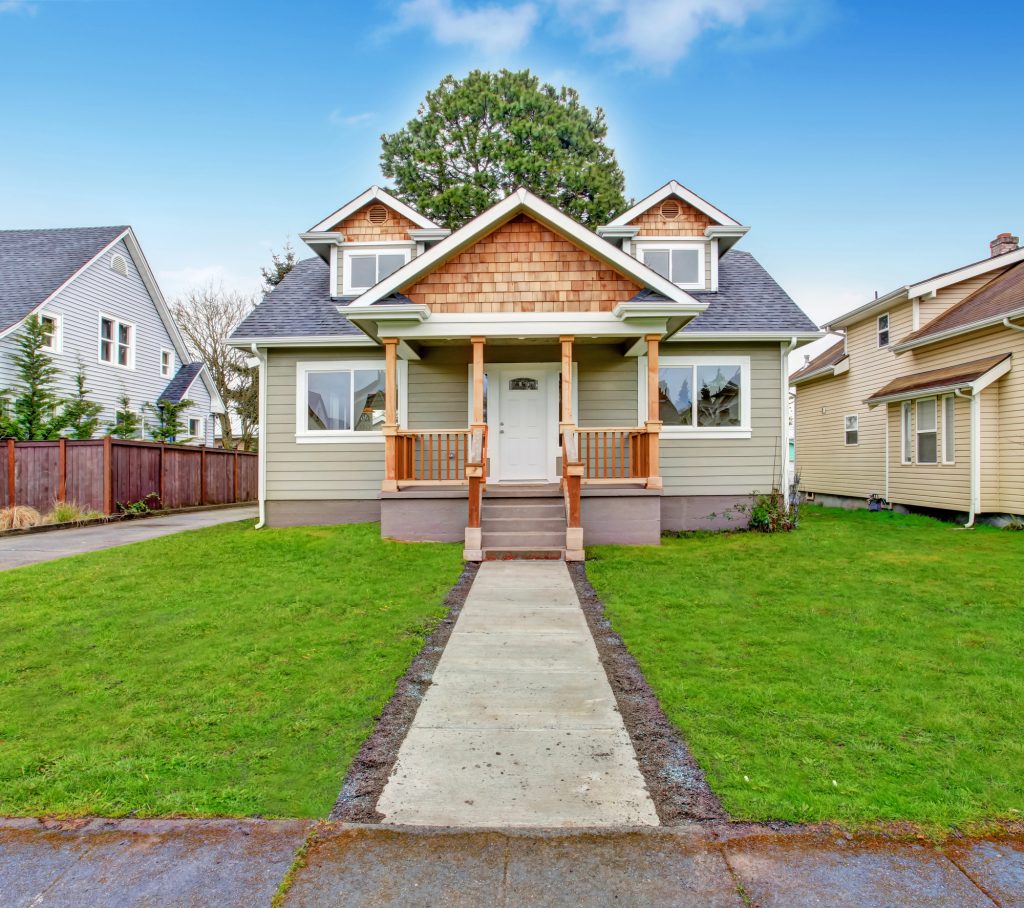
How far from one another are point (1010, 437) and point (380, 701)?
1311cm

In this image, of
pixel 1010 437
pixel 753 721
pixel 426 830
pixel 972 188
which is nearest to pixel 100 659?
pixel 426 830

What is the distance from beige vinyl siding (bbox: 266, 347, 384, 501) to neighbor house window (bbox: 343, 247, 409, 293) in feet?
5.73

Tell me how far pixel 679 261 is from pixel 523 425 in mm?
4648

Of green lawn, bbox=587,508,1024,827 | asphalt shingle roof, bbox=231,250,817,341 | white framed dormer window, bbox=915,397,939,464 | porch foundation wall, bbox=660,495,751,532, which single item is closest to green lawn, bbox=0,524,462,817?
green lawn, bbox=587,508,1024,827

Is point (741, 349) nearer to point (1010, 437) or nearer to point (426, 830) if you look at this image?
point (1010, 437)

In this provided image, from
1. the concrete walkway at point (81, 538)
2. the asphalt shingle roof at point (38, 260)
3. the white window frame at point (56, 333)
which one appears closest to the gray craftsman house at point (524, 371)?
the concrete walkway at point (81, 538)

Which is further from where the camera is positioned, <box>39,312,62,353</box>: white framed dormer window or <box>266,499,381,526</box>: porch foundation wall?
<box>39,312,62,353</box>: white framed dormer window

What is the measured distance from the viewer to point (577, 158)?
24859mm

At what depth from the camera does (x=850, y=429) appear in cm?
1739

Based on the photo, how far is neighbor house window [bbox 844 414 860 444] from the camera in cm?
1697

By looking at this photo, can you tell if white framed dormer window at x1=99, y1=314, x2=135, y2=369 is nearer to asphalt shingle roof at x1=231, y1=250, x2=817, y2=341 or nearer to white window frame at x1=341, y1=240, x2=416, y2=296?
asphalt shingle roof at x1=231, y1=250, x2=817, y2=341

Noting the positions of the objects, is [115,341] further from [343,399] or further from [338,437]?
[338,437]

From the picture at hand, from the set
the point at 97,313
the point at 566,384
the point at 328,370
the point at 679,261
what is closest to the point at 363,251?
the point at 328,370

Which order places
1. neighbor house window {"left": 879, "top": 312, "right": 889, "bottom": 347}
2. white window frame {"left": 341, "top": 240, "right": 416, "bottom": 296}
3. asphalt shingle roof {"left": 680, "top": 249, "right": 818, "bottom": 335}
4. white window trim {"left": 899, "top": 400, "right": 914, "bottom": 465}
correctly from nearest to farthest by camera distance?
asphalt shingle roof {"left": 680, "top": 249, "right": 818, "bottom": 335}, white window frame {"left": 341, "top": 240, "right": 416, "bottom": 296}, white window trim {"left": 899, "top": 400, "right": 914, "bottom": 465}, neighbor house window {"left": 879, "top": 312, "right": 889, "bottom": 347}
